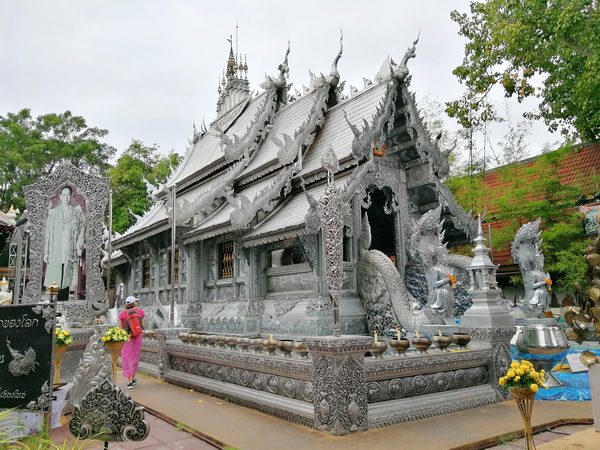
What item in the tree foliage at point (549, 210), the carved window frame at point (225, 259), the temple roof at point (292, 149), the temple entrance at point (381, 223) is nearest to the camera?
the temple roof at point (292, 149)

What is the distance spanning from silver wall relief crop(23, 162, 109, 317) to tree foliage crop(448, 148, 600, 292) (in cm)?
1143

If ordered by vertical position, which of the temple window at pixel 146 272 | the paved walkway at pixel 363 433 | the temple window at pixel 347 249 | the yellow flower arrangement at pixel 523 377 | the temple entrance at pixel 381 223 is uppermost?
the temple entrance at pixel 381 223

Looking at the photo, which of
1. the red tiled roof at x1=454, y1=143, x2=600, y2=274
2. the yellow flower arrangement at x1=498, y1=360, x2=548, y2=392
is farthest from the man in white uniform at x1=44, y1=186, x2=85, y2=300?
the red tiled roof at x1=454, y1=143, x2=600, y2=274

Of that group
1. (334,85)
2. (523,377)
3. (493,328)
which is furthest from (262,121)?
(523,377)

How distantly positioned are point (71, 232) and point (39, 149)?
2765 cm

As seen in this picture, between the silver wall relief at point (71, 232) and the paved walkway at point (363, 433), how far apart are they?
3.26 metres

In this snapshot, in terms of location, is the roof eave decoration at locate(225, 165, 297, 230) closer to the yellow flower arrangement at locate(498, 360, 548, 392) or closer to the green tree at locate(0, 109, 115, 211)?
the yellow flower arrangement at locate(498, 360, 548, 392)

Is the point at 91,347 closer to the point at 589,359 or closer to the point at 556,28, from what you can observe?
the point at 589,359

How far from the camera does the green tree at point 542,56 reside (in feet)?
42.5

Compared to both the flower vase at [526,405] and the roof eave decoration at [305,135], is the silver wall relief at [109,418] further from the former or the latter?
the roof eave decoration at [305,135]

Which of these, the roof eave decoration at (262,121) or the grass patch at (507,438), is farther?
the roof eave decoration at (262,121)

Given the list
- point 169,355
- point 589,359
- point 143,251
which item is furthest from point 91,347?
point 143,251

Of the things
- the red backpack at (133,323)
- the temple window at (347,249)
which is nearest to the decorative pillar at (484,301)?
the temple window at (347,249)

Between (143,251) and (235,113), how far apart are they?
19.3 feet
